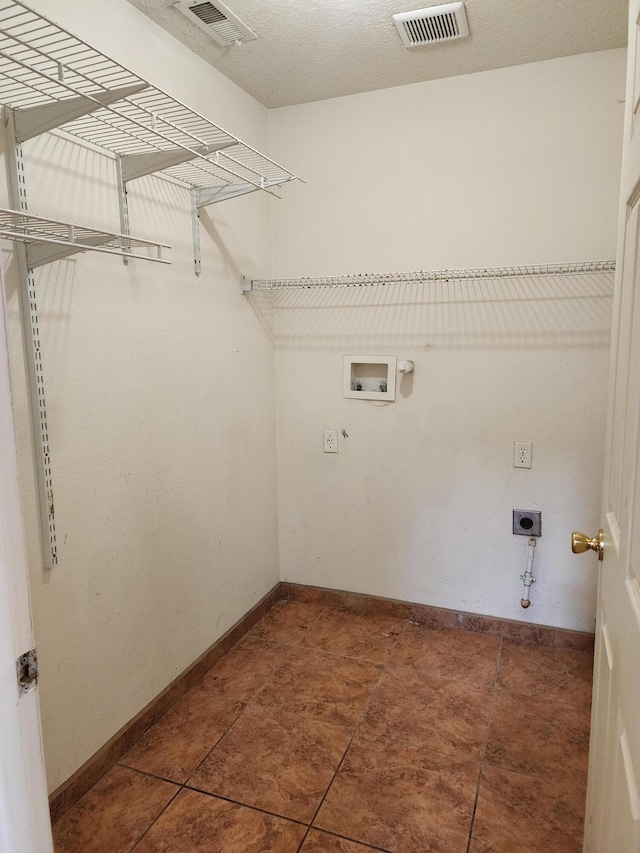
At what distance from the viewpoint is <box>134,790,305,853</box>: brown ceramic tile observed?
59.6 inches

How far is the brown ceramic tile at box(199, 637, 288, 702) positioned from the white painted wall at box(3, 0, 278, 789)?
0.13 m

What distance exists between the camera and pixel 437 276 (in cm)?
226

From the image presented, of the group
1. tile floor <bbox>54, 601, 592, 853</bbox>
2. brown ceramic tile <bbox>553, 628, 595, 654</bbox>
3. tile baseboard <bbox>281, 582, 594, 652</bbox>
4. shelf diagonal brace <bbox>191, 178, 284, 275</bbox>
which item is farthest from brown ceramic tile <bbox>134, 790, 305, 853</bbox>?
shelf diagonal brace <bbox>191, 178, 284, 275</bbox>

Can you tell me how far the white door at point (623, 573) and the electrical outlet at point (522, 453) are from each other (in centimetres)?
119

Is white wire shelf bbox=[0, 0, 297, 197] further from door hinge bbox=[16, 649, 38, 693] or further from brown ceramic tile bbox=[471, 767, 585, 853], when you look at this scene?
brown ceramic tile bbox=[471, 767, 585, 853]

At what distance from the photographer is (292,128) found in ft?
8.55

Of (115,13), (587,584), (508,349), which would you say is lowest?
(587,584)

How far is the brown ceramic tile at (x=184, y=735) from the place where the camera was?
1.82 meters

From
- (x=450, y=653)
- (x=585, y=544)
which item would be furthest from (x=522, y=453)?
(x=585, y=544)

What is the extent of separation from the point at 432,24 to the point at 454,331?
1131mm

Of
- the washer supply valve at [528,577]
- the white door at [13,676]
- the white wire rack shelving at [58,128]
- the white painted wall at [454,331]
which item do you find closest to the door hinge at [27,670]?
the white door at [13,676]

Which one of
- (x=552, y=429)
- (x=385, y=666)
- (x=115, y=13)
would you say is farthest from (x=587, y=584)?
(x=115, y=13)

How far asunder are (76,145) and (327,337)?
1.38m

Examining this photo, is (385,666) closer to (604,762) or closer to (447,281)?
(604,762)
